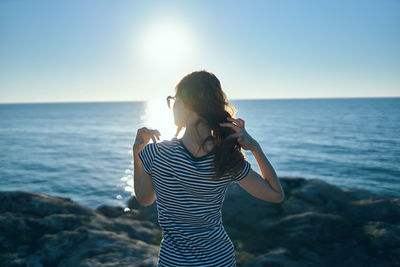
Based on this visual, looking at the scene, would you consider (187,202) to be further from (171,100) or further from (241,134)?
(171,100)

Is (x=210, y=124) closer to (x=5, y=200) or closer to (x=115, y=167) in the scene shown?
(x=5, y=200)

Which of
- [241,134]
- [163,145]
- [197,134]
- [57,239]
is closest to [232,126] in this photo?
[241,134]

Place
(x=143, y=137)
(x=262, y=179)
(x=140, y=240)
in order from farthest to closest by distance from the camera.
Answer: (x=140, y=240)
(x=143, y=137)
(x=262, y=179)

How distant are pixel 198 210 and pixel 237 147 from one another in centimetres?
52

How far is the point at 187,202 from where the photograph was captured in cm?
190

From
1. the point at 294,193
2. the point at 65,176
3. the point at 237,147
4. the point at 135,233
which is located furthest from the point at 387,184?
the point at 65,176

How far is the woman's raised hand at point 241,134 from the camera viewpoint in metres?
1.81

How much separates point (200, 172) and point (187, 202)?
25cm

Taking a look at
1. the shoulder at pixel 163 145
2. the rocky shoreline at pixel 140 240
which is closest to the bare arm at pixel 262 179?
the shoulder at pixel 163 145

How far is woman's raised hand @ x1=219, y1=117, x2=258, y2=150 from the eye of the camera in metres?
1.81

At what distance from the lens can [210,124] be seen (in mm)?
1859

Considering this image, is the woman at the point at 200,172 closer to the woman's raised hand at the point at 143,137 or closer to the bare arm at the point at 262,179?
the bare arm at the point at 262,179

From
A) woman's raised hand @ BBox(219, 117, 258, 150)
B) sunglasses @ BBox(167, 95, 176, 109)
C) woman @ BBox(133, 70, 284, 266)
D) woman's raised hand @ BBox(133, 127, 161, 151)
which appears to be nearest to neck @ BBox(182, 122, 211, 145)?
woman @ BBox(133, 70, 284, 266)

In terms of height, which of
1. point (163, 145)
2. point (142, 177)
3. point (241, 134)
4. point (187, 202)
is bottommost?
point (187, 202)
